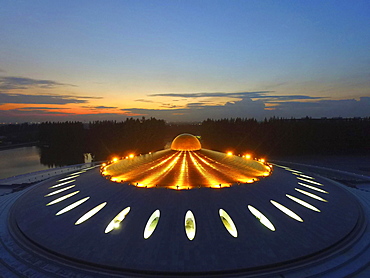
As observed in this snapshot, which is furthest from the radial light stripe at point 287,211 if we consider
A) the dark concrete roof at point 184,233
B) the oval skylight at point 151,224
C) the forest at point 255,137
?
the forest at point 255,137

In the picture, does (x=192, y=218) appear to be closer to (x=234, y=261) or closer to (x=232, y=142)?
(x=234, y=261)

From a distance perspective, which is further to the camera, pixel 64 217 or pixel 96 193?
pixel 96 193

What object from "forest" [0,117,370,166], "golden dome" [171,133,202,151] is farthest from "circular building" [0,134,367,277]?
"forest" [0,117,370,166]

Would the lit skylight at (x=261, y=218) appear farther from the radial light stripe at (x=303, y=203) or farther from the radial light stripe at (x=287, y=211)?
the radial light stripe at (x=303, y=203)

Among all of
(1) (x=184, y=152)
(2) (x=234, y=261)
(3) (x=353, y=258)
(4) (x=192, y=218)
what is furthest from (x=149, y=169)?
(3) (x=353, y=258)

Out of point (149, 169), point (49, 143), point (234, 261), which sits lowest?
point (49, 143)

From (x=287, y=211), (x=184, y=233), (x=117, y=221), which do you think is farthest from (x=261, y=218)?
(x=117, y=221)

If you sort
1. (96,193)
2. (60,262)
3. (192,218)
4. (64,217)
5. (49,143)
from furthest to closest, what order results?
(49,143) < (96,193) < (64,217) < (192,218) < (60,262)
